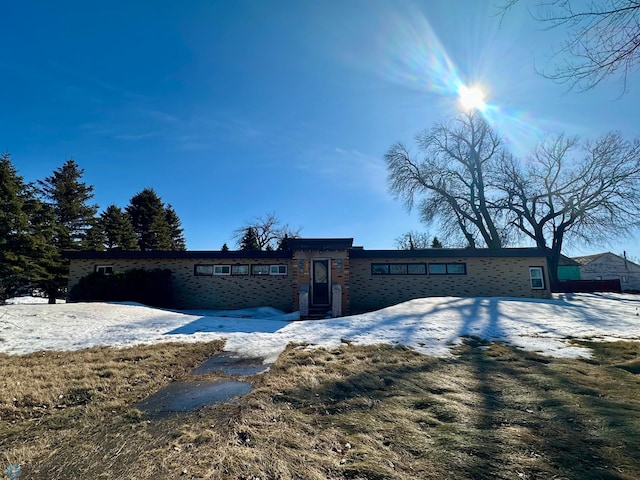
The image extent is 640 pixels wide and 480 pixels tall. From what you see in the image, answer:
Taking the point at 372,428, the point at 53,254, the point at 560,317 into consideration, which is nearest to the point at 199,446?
the point at 372,428

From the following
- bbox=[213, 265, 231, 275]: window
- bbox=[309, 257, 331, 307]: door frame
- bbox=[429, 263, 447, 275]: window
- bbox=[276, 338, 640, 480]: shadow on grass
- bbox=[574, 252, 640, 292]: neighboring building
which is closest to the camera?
bbox=[276, 338, 640, 480]: shadow on grass

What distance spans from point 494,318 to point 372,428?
823 cm

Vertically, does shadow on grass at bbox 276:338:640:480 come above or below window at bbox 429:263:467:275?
below

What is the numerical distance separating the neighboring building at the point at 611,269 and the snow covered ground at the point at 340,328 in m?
39.0

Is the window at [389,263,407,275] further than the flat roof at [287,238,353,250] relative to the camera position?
Yes

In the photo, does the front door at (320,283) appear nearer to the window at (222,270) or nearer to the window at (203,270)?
the window at (222,270)

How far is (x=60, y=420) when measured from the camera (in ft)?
11.6

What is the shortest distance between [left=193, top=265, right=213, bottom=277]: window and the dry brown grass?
9.70 metres

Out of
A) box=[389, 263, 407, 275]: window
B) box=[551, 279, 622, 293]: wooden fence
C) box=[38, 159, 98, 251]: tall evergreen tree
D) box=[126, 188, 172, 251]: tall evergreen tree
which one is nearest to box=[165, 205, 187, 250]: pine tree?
box=[126, 188, 172, 251]: tall evergreen tree

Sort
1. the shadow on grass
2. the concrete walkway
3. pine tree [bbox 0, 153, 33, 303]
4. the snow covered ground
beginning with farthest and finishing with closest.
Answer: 1. pine tree [bbox 0, 153, 33, 303]
2. the snow covered ground
3. the concrete walkway
4. the shadow on grass

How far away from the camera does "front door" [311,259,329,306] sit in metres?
14.2

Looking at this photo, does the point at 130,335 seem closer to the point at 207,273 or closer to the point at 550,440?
the point at 207,273

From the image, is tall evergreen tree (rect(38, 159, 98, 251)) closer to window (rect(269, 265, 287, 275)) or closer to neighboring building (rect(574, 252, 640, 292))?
window (rect(269, 265, 287, 275))

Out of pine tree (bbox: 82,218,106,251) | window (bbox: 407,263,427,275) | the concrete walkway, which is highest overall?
pine tree (bbox: 82,218,106,251)
